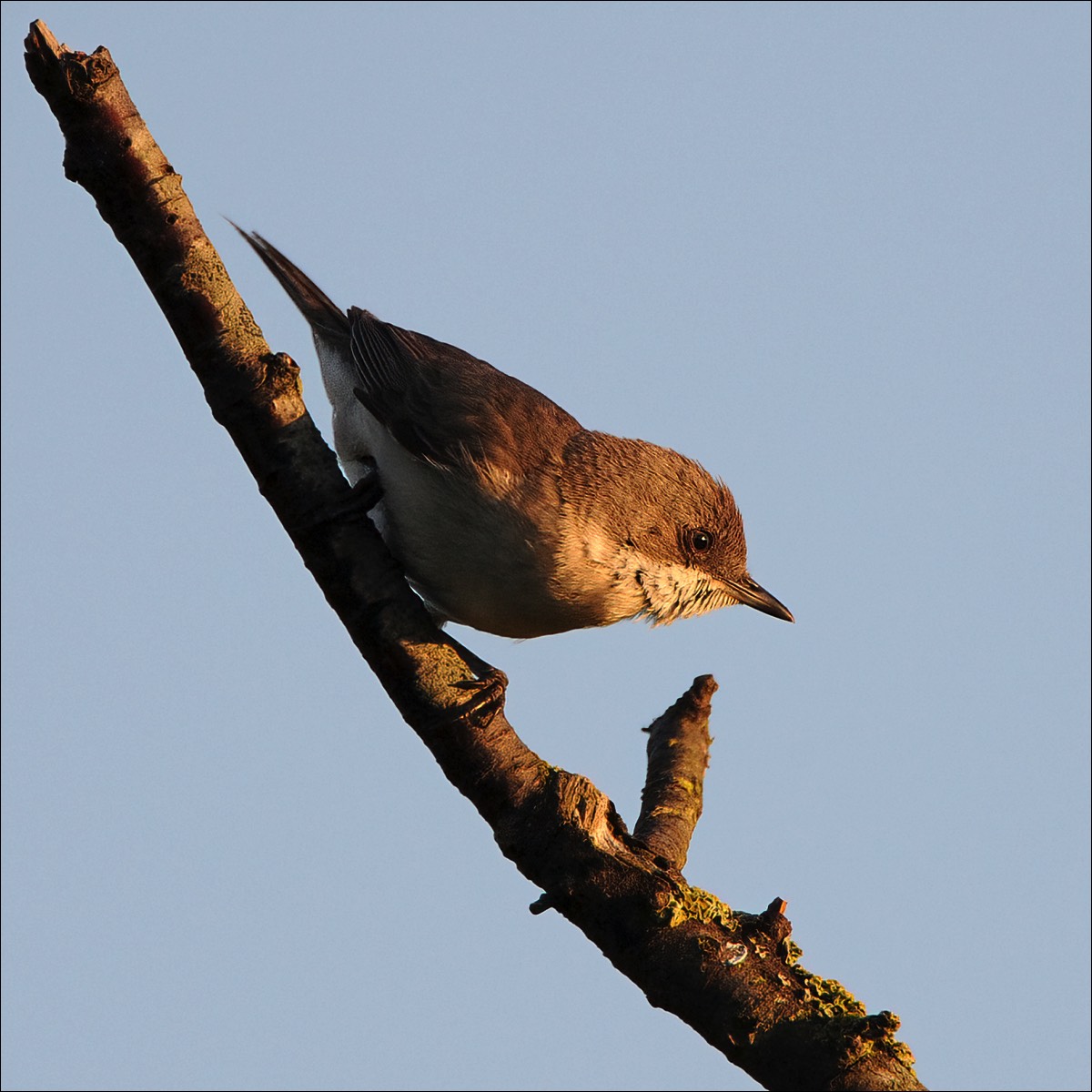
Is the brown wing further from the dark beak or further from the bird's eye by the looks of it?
the dark beak

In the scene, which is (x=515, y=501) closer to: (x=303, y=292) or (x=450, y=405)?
(x=450, y=405)

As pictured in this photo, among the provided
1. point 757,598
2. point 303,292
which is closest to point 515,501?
point 757,598

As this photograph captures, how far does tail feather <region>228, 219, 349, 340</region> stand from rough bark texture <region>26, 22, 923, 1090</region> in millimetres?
2277

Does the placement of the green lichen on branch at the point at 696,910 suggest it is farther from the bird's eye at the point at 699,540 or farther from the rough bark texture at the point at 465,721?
the bird's eye at the point at 699,540

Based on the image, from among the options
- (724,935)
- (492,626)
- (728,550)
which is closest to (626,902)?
(724,935)

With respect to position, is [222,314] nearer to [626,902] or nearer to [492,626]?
[492,626]

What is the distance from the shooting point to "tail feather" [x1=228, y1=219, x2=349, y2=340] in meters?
6.28

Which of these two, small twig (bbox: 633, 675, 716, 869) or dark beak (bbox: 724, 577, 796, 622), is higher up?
dark beak (bbox: 724, 577, 796, 622)

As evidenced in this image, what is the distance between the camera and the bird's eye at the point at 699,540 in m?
5.46

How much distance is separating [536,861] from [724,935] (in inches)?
23.3

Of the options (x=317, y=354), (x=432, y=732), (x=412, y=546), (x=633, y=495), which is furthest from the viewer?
(x=317, y=354)

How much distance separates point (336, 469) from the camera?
4.11m

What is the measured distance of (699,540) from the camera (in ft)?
18.0

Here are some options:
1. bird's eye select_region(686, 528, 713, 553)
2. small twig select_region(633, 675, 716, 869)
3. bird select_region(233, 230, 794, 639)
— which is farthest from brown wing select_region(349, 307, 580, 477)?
small twig select_region(633, 675, 716, 869)
